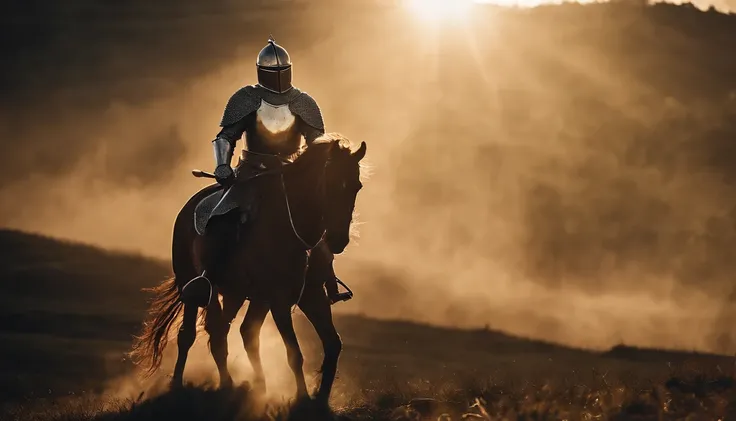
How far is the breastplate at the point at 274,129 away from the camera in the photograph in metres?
15.9

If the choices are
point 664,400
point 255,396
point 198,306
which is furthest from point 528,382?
point 198,306

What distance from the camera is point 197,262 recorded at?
54.0ft

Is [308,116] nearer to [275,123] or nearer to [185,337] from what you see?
[275,123]

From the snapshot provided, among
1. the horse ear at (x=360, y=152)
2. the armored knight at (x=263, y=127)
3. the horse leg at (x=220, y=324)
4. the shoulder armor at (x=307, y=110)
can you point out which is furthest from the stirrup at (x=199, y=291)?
the horse ear at (x=360, y=152)

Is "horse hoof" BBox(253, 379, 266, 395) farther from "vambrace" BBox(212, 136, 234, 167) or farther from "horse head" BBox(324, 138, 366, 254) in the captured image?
"vambrace" BBox(212, 136, 234, 167)

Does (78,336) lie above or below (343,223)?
above

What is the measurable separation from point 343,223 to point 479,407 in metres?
2.69

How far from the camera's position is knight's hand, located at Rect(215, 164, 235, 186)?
1560cm

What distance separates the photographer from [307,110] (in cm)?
1599

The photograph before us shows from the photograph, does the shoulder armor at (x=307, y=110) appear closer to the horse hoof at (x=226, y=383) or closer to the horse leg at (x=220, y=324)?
the horse leg at (x=220, y=324)

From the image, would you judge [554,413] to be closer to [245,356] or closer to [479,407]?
[479,407]

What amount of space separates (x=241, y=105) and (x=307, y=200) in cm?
221

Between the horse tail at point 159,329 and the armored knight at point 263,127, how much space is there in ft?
5.29

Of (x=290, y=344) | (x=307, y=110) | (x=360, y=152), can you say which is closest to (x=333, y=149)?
(x=360, y=152)
